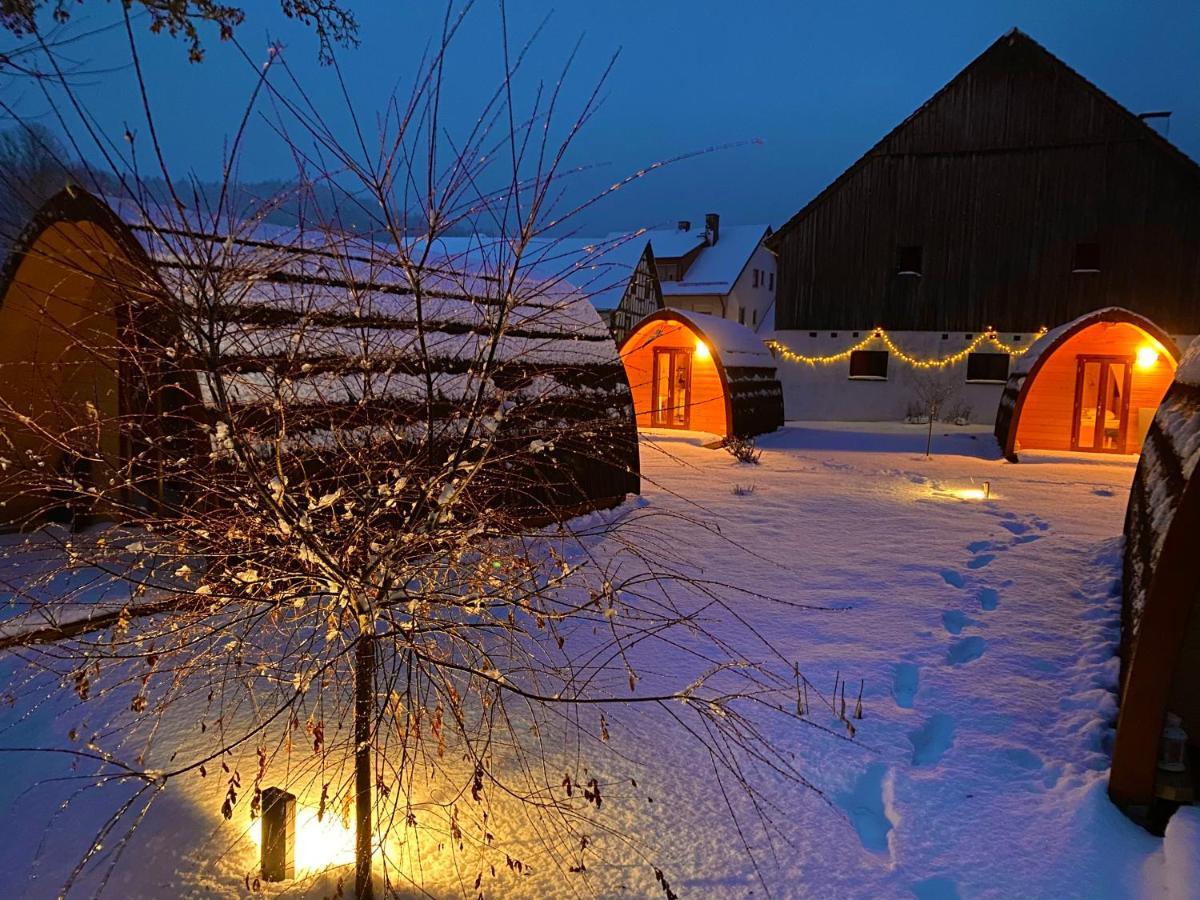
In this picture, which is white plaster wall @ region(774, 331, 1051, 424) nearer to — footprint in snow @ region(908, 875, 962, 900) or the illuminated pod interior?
the illuminated pod interior

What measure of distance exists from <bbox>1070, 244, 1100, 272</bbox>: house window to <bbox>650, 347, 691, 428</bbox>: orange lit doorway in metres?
11.6

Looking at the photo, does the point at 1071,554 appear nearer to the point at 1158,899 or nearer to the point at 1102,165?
the point at 1158,899

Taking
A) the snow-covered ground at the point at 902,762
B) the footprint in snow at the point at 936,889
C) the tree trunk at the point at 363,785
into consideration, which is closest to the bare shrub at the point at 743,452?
the snow-covered ground at the point at 902,762

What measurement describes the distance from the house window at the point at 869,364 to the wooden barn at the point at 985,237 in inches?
2.4

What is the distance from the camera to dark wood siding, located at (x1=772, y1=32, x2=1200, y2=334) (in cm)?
1906

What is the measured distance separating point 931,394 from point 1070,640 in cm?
1809

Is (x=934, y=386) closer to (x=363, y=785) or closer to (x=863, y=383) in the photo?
(x=863, y=383)

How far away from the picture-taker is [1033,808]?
3.29 meters

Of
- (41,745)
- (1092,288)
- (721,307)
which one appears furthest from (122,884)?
(721,307)

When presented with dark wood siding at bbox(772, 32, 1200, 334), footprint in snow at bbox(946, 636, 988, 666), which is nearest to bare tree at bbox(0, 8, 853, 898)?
footprint in snow at bbox(946, 636, 988, 666)

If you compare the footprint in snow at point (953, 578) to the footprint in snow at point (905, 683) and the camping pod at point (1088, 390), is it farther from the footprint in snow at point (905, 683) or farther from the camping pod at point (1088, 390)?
the camping pod at point (1088, 390)

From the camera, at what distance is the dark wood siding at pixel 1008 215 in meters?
19.1

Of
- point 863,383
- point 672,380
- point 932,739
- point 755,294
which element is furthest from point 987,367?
point 755,294

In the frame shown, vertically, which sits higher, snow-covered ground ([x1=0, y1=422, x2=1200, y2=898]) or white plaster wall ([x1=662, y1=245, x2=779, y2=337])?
white plaster wall ([x1=662, y1=245, x2=779, y2=337])
